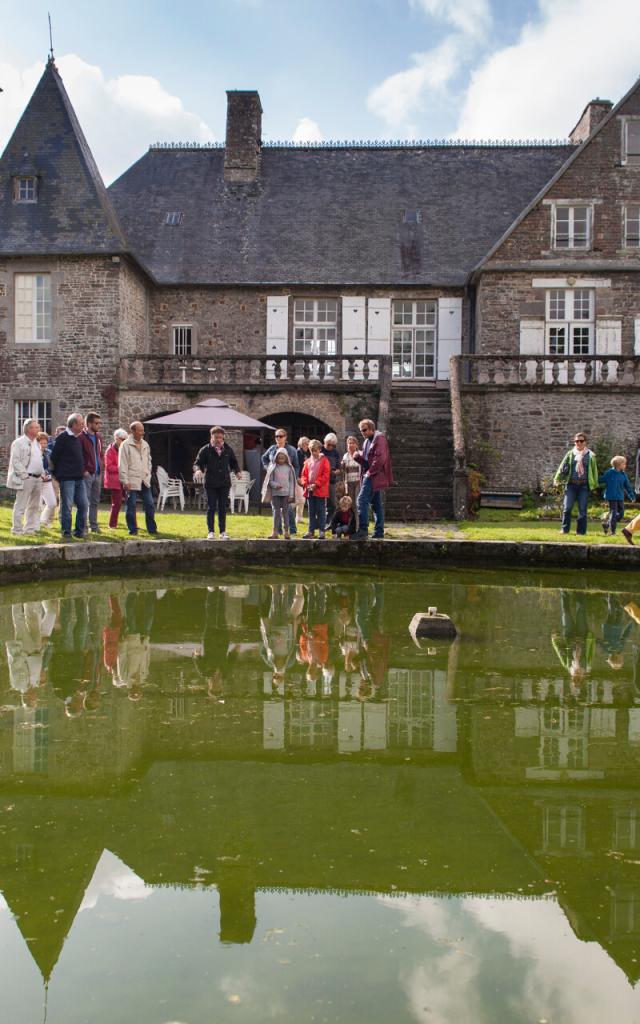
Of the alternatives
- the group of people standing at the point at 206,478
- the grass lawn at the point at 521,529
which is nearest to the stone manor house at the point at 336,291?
the grass lawn at the point at 521,529

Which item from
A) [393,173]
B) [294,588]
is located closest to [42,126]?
[393,173]

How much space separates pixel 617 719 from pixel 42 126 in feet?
70.2

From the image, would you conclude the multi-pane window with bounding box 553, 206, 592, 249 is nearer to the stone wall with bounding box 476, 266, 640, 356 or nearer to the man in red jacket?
the stone wall with bounding box 476, 266, 640, 356

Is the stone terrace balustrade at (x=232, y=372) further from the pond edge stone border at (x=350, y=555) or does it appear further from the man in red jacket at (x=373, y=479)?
the pond edge stone border at (x=350, y=555)

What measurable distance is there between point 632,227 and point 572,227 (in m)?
1.39

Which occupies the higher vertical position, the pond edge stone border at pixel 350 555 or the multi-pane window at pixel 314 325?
the multi-pane window at pixel 314 325

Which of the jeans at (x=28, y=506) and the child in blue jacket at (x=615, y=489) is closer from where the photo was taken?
the jeans at (x=28, y=506)

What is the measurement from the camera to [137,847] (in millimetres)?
3654

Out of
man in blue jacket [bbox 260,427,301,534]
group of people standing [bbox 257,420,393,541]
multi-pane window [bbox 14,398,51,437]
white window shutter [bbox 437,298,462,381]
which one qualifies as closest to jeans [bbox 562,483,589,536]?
group of people standing [bbox 257,420,393,541]

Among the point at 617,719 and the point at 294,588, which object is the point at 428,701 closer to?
the point at 617,719

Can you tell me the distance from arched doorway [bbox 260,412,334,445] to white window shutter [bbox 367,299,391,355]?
2262mm

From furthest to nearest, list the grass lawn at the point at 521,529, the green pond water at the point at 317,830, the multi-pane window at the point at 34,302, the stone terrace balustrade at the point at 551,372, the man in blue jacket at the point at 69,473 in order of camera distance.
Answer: the multi-pane window at the point at 34,302 → the stone terrace balustrade at the point at 551,372 → the grass lawn at the point at 521,529 → the man in blue jacket at the point at 69,473 → the green pond water at the point at 317,830

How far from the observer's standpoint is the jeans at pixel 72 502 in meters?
12.1

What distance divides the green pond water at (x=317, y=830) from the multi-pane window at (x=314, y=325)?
688 inches
